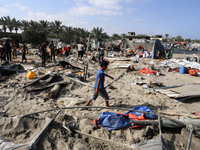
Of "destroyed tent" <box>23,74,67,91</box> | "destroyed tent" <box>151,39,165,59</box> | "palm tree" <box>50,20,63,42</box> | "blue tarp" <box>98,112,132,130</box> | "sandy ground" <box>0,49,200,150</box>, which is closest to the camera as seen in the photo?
"sandy ground" <box>0,49,200,150</box>

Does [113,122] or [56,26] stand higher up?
[56,26]

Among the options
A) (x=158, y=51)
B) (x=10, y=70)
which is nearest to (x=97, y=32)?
(x=158, y=51)

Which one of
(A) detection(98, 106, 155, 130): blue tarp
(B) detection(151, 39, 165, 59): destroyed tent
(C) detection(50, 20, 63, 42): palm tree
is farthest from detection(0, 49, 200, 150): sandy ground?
(C) detection(50, 20, 63, 42): palm tree

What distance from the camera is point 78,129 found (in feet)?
9.36

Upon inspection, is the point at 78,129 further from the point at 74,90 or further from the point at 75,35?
the point at 75,35

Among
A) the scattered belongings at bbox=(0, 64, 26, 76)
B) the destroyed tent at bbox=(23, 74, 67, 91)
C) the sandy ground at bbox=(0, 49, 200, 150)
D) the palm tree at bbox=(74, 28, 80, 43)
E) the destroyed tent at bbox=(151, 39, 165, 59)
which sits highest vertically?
the palm tree at bbox=(74, 28, 80, 43)

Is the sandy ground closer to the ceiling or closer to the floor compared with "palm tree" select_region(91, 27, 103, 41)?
closer to the floor

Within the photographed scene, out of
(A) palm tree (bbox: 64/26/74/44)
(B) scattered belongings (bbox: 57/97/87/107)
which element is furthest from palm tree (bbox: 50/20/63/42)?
(B) scattered belongings (bbox: 57/97/87/107)

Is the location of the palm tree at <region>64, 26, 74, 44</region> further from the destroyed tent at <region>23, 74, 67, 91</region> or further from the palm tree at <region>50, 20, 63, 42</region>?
the destroyed tent at <region>23, 74, 67, 91</region>

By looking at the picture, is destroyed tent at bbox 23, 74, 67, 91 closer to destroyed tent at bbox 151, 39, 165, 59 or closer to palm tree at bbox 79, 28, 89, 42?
destroyed tent at bbox 151, 39, 165, 59

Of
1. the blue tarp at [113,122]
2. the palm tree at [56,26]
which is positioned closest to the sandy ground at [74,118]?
the blue tarp at [113,122]

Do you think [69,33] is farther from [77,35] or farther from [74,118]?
[74,118]

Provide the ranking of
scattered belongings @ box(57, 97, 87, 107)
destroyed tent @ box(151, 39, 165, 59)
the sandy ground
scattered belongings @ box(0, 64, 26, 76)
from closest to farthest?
the sandy ground, scattered belongings @ box(57, 97, 87, 107), scattered belongings @ box(0, 64, 26, 76), destroyed tent @ box(151, 39, 165, 59)

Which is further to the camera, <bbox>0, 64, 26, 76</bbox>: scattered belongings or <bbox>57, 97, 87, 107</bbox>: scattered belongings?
<bbox>0, 64, 26, 76</bbox>: scattered belongings
